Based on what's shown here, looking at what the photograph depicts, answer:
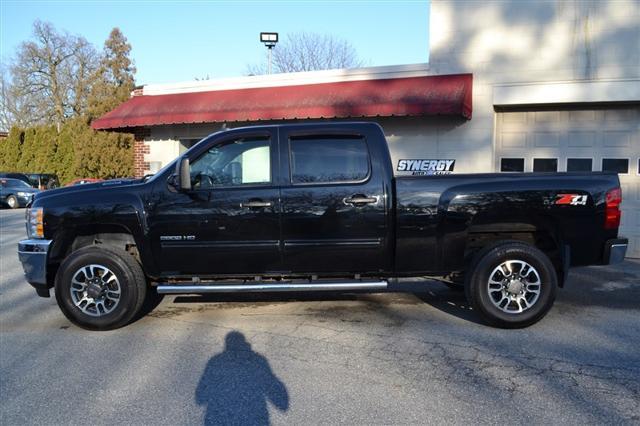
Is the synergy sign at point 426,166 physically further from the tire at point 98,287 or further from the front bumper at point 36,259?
the front bumper at point 36,259

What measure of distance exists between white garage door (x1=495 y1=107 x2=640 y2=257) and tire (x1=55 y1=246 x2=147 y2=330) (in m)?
8.38

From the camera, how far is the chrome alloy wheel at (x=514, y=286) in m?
5.33

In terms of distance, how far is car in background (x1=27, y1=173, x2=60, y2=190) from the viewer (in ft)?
94.8

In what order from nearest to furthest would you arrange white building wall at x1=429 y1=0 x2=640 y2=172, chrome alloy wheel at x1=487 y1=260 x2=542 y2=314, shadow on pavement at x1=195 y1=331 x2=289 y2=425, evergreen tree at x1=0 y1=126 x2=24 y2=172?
1. shadow on pavement at x1=195 y1=331 x2=289 y2=425
2. chrome alloy wheel at x1=487 y1=260 x2=542 y2=314
3. white building wall at x1=429 y1=0 x2=640 y2=172
4. evergreen tree at x1=0 y1=126 x2=24 y2=172

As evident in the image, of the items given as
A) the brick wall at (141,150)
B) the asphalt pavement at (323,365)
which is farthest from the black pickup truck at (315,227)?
the brick wall at (141,150)

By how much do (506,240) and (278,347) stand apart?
8.38ft

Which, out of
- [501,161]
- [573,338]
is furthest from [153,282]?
[501,161]

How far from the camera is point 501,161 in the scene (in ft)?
37.3

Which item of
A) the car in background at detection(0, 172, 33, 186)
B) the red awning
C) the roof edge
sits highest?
the roof edge

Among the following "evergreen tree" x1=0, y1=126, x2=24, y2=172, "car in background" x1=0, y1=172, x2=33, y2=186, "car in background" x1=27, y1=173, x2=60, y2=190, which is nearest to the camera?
Answer: "car in background" x1=0, y1=172, x2=33, y2=186

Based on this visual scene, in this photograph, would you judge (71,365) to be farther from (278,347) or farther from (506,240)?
(506,240)

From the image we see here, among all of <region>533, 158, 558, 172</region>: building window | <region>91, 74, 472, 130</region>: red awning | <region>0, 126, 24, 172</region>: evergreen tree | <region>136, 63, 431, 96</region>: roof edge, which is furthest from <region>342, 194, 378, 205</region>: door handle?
<region>0, 126, 24, 172</region>: evergreen tree

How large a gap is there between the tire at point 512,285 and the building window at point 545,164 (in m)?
6.31

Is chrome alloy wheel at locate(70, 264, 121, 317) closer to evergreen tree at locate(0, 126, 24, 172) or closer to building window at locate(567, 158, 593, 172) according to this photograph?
building window at locate(567, 158, 593, 172)
